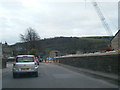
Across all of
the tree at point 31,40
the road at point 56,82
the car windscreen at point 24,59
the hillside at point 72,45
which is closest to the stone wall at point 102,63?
the road at point 56,82

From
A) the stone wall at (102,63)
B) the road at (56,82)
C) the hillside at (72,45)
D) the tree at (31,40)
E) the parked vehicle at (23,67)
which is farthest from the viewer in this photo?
the tree at (31,40)

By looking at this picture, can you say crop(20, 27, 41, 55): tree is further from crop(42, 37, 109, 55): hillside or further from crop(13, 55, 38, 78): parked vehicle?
crop(13, 55, 38, 78): parked vehicle

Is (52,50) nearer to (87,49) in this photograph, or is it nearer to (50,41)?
(50,41)

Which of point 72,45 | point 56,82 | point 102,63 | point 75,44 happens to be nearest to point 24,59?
point 56,82

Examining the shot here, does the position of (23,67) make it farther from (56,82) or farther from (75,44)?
(75,44)

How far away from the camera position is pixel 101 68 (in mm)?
17219

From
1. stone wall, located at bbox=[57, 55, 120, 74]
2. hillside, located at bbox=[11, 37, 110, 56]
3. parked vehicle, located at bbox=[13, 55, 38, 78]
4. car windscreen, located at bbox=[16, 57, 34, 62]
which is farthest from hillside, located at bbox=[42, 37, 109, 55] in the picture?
parked vehicle, located at bbox=[13, 55, 38, 78]

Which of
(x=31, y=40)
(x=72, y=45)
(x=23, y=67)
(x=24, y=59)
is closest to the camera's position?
(x=23, y=67)

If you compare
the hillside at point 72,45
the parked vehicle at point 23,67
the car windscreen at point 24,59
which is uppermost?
the hillside at point 72,45

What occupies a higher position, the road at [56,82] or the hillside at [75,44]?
the hillside at [75,44]

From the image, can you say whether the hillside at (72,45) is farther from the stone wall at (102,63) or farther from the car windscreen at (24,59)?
the car windscreen at (24,59)

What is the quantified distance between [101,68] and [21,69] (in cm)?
614

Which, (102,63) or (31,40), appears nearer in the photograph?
(102,63)

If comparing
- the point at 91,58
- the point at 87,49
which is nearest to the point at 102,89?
the point at 91,58
